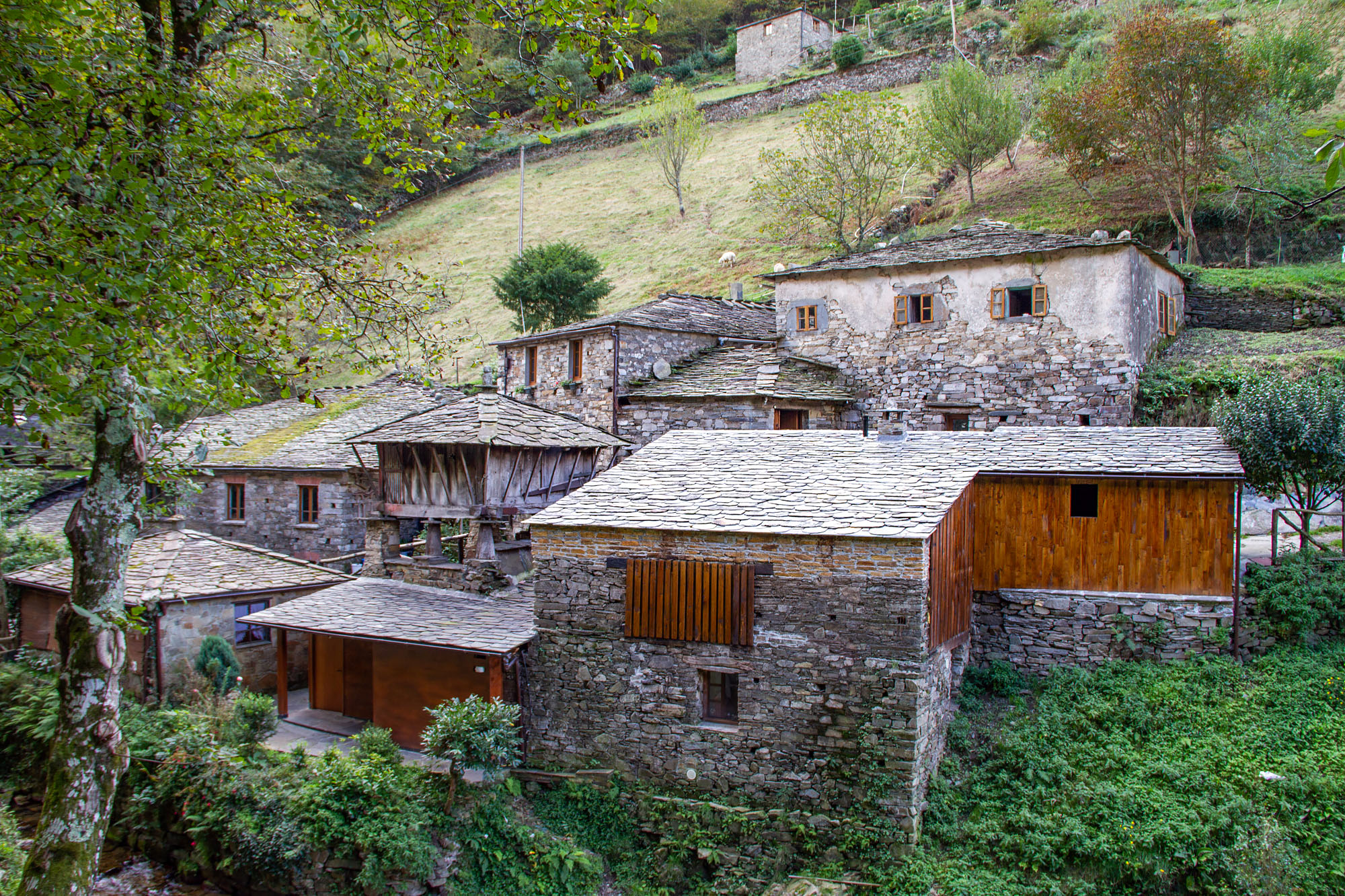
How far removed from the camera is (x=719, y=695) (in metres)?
10.3

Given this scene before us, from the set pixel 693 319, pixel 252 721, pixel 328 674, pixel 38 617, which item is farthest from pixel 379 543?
pixel 693 319

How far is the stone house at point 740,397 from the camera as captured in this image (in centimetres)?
1792

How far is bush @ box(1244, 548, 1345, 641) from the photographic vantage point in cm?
1090

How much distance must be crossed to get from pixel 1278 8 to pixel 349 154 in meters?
42.1

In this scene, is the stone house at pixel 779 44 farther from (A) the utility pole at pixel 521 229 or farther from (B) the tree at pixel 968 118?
(B) the tree at pixel 968 118

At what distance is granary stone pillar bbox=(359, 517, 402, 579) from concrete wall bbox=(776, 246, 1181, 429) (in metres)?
10.6

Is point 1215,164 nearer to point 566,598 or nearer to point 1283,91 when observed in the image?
point 1283,91

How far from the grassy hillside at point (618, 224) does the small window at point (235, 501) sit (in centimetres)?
926

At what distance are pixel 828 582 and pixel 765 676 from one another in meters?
1.43

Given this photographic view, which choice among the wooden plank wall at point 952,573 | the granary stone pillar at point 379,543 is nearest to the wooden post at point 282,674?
the granary stone pillar at point 379,543

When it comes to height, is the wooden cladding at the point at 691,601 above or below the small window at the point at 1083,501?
below

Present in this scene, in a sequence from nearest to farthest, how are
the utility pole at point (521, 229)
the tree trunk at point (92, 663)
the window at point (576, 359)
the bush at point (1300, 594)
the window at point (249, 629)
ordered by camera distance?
the tree trunk at point (92, 663) → the bush at point (1300, 594) → the window at point (249, 629) → the window at point (576, 359) → the utility pole at point (521, 229)

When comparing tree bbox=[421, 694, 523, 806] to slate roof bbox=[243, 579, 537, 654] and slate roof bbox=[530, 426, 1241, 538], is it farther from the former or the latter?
slate roof bbox=[530, 426, 1241, 538]

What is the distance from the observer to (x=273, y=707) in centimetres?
1154
